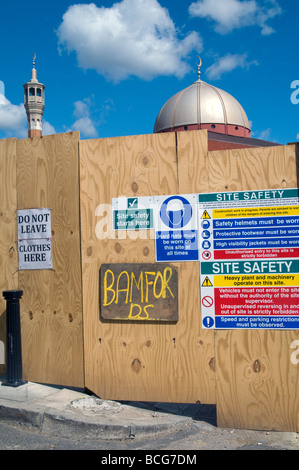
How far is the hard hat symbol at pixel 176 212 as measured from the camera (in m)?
4.63

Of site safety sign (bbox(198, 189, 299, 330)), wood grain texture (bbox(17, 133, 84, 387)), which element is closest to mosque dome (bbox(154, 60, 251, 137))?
wood grain texture (bbox(17, 133, 84, 387))

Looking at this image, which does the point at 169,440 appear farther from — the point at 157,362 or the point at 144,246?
the point at 144,246

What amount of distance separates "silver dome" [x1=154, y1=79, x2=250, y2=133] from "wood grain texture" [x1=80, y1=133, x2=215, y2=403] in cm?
2885

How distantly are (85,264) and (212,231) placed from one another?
4.84 feet

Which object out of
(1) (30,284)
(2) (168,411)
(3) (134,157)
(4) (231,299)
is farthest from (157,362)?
(3) (134,157)

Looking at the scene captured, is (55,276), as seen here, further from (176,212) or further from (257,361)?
(257,361)

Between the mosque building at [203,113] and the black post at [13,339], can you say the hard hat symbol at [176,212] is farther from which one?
the mosque building at [203,113]

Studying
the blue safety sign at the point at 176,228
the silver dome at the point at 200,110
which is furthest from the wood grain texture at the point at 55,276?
the silver dome at the point at 200,110

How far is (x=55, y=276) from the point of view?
518 centimetres

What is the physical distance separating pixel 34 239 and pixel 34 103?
45713 mm

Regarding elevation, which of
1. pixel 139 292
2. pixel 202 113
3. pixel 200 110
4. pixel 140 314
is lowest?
pixel 140 314

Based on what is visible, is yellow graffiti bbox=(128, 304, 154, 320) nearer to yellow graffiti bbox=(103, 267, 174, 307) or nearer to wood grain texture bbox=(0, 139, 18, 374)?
yellow graffiti bbox=(103, 267, 174, 307)

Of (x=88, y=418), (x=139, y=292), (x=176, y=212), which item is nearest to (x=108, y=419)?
(x=88, y=418)

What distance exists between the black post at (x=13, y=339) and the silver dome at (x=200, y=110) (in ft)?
96.1
